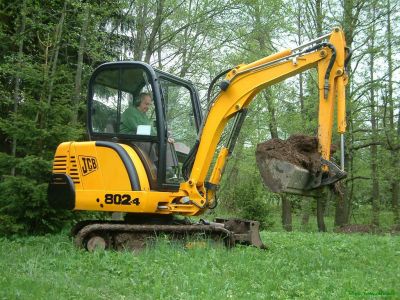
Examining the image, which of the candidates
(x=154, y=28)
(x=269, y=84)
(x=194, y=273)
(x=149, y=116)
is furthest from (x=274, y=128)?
(x=194, y=273)

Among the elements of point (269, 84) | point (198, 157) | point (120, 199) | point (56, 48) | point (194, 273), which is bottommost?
point (194, 273)

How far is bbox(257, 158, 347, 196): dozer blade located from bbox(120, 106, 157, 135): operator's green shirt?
2.10 meters

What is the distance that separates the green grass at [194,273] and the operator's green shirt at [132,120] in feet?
6.26

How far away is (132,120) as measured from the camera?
8078 mm

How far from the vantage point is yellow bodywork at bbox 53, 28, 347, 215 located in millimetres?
7395

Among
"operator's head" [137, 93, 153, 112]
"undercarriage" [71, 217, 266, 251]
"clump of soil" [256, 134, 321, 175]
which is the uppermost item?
"operator's head" [137, 93, 153, 112]

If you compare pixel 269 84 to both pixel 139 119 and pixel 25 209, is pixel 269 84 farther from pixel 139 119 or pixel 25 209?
pixel 25 209

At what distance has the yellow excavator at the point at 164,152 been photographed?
24.2 ft

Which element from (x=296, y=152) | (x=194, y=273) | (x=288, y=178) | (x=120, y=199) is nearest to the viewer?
(x=194, y=273)

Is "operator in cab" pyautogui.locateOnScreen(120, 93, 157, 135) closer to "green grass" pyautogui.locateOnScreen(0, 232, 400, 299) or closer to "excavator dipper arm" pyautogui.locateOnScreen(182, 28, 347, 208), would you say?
"excavator dipper arm" pyautogui.locateOnScreen(182, 28, 347, 208)

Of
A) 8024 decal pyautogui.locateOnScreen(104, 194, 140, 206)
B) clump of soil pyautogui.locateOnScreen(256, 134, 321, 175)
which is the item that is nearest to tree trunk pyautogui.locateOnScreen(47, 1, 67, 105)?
8024 decal pyautogui.locateOnScreen(104, 194, 140, 206)

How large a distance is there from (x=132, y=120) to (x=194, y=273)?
311 cm

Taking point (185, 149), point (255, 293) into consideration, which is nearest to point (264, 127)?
point (185, 149)

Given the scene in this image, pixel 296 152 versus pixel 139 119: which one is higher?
pixel 139 119
